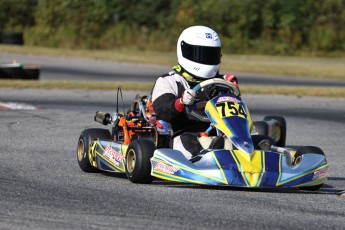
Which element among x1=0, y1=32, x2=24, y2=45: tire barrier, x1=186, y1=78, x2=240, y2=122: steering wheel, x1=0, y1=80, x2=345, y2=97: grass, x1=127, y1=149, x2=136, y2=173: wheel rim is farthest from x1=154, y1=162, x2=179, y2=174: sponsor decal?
x1=0, y1=32, x2=24, y2=45: tire barrier

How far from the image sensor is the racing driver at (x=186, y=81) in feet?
25.6

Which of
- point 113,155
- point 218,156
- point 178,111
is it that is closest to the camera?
point 218,156

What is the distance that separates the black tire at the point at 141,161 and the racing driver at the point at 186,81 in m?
0.42

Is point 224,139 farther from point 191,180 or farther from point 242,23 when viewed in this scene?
point 242,23

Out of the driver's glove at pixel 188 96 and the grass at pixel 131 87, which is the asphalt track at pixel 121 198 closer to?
the driver's glove at pixel 188 96

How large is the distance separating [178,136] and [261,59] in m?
22.9

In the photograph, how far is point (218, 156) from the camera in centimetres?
702

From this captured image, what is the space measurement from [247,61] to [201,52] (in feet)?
68.3

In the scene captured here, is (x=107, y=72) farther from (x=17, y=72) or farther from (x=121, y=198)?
(x=121, y=198)

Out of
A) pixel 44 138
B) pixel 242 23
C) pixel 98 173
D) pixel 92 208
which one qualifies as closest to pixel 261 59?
pixel 242 23

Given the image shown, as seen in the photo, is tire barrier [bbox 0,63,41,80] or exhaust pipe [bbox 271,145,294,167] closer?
exhaust pipe [bbox 271,145,294,167]

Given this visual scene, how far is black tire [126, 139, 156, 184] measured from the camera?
7.27 meters

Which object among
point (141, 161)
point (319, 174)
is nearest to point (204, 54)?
point (141, 161)

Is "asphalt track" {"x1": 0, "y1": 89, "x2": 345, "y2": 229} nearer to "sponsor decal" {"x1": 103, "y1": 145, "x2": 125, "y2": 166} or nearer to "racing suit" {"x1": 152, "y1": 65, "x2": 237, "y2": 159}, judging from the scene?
"sponsor decal" {"x1": 103, "y1": 145, "x2": 125, "y2": 166}
